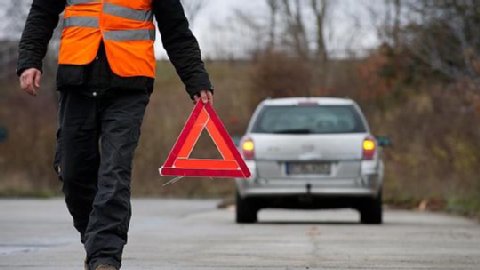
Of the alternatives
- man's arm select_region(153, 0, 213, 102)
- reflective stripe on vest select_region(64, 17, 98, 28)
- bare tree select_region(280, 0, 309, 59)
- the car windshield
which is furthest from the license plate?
bare tree select_region(280, 0, 309, 59)

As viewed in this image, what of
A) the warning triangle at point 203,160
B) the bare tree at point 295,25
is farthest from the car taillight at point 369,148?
the bare tree at point 295,25

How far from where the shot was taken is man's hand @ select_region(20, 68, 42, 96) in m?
7.85

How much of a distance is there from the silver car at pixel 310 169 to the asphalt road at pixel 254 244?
1.43ft

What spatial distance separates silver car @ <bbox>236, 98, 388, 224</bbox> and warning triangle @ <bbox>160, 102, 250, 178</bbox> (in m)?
9.10

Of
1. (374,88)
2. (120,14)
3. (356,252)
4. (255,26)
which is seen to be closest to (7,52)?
(255,26)

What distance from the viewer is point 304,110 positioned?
1844 centimetres

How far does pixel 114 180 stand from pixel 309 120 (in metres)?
10.6

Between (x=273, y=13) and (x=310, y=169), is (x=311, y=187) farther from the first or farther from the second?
(x=273, y=13)

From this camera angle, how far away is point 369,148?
17844mm

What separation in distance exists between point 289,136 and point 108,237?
10.2 metres

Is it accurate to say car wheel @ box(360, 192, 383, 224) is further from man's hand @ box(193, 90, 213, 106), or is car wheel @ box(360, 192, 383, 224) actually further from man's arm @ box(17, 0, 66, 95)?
man's arm @ box(17, 0, 66, 95)

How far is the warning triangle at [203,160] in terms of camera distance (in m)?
8.30

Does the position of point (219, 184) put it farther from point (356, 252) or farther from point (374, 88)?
point (356, 252)

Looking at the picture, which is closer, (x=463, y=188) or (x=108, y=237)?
(x=108, y=237)
